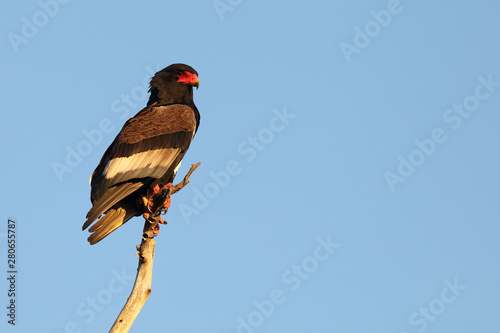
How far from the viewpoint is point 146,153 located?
9.85 meters

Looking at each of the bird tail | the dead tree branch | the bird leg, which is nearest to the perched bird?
the bird tail

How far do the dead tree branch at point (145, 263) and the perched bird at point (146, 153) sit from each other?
41 cm

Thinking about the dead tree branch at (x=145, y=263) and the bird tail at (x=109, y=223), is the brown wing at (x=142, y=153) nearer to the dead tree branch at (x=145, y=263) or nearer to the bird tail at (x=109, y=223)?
the bird tail at (x=109, y=223)

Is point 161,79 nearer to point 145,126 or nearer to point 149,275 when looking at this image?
point 145,126

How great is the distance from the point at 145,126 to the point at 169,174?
0.87m

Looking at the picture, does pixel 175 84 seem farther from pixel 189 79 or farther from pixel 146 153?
pixel 146 153

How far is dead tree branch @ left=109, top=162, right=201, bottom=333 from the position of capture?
303 inches

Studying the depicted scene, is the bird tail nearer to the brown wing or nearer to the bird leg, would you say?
the brown wing

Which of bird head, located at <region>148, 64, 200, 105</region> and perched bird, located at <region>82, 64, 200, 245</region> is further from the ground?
bird head, located at <region>148, 64, 200, 105</region>

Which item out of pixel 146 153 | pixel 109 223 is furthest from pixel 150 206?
pixel 146 153

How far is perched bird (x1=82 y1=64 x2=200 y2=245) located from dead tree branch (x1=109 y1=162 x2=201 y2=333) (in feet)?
1.34

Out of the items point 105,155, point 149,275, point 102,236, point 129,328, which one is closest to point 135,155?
point 105,155

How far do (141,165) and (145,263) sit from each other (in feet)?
→ 6.10

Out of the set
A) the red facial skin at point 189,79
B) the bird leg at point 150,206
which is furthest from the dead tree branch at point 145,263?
the red facial skin at point 189,79
